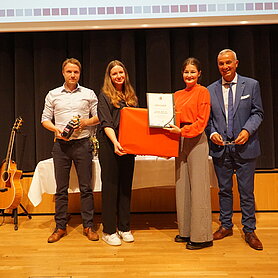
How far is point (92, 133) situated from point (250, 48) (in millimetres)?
2022

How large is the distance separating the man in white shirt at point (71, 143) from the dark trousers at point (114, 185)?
0.23 meters

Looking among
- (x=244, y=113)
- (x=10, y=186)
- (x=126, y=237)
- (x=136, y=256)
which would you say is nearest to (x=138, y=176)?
(x=126, y=237)

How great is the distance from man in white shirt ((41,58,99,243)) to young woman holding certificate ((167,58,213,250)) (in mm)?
762

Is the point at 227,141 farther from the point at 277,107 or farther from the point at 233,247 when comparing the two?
the point at 277,107

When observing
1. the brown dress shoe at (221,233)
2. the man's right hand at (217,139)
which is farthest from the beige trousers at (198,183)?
the brown dress shoe at (221,233)

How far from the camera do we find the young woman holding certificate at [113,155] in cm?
272

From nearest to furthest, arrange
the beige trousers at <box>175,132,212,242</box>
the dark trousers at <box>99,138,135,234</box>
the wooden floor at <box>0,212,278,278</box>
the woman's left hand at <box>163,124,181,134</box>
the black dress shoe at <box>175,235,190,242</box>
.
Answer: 1. the wooden floor at <box>0,212,278,278</box>
2. the woman's left hand at <box>163,124,181,134</box>
3. the beige trousers at <box>175,132,212,242</box>
4. the dark trousers at <box>99,138,135,234</box>
5. the black dress shoe at <box>175,235,190,242</box>

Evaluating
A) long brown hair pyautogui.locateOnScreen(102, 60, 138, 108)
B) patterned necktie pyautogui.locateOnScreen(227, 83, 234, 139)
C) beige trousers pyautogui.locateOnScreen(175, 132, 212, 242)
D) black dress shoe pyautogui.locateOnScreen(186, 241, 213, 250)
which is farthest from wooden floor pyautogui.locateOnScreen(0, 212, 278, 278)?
long brown hair pyautogui.locateOnScreen(102, 60, 138, 108)

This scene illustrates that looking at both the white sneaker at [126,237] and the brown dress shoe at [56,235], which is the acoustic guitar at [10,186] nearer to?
the brown dress shoe at [56,235]

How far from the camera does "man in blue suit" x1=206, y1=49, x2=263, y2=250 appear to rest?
9.06ft

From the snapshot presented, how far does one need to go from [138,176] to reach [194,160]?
68 cm

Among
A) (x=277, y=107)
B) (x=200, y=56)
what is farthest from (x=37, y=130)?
(x=277, y=107)

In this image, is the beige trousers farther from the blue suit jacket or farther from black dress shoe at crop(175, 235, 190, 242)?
the blue suit jacket

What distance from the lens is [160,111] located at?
2555mm
